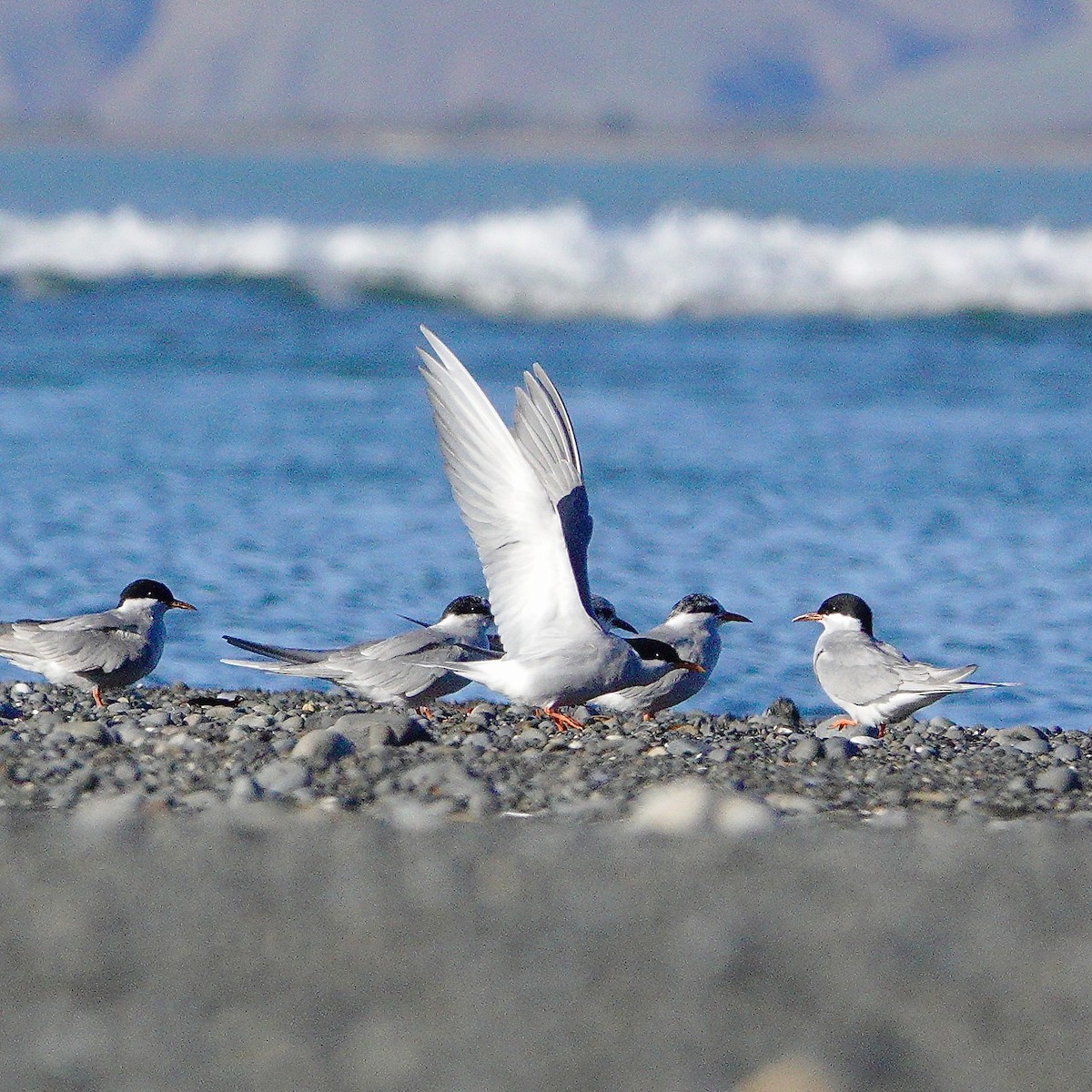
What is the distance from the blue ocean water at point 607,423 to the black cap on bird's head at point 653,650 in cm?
86

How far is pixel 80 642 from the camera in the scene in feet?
18.7

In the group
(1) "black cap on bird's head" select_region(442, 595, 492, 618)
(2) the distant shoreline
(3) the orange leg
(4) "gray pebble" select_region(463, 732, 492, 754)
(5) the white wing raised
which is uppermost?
(2) the distant shoreline

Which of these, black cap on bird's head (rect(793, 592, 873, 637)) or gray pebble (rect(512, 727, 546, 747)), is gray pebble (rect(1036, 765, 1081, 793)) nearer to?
gray pebble (rect(512, 727, 546, 747))

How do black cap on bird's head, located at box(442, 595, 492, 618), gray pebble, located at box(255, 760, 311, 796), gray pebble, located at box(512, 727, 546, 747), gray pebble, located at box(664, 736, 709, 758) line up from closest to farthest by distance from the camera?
gray pebble, located at box(255, 760, 311, 796)
gray pebble, located at box(664, 736, 709, 758)
gray pebble, located at box(512, 727, 546, 747)
black cap on bird's head, located at box(442, 595, 492, 618)

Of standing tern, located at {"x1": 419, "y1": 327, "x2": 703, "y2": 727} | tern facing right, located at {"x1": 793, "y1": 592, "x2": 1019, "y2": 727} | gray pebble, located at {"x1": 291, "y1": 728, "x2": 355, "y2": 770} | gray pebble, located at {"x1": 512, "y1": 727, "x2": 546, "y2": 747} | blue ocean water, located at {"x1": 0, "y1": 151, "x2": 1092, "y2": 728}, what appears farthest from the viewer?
blue ocean water, located at {"x1": 0, "y1": 151, "x2": 1092, "y2": 728}

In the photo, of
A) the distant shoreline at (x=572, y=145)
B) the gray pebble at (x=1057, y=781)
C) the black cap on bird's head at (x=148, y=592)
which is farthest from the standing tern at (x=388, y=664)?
the distant shoreline at (x=572, y=145)

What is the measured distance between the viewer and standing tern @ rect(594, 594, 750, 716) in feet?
18.7

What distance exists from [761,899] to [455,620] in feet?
9.27

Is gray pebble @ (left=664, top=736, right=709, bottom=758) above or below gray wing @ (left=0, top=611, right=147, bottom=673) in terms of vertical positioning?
below

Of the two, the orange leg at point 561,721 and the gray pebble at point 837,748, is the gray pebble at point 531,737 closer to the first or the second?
the orange leg at point 561,721

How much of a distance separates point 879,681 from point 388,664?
4.73 feet

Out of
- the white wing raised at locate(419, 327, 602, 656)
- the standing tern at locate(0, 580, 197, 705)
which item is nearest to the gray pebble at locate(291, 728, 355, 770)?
the white wing raised at locate(419, 327, 602, 656)

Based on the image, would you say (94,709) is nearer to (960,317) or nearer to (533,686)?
(533,686)

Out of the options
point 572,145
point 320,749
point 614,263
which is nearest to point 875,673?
point 320,749
